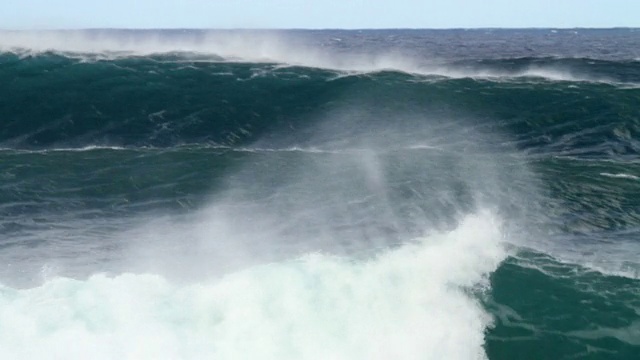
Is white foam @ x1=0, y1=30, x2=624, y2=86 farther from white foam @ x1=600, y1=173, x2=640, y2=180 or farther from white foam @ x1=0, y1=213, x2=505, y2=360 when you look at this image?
white foam @ x1=0, y1=213, x2=505, y2=360

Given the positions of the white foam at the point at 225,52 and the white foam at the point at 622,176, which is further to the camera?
the white foam at the point at 225,52

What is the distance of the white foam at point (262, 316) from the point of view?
7.81 metres

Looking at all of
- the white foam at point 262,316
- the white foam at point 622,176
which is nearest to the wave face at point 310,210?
the white foam at point 262,316

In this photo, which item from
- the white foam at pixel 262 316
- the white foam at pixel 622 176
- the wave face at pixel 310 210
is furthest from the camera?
the white foam at pixel 622 176

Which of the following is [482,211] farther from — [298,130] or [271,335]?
[298,130]

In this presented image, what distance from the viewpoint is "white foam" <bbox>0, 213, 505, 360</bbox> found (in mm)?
7809

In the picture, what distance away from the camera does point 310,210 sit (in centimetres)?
1452

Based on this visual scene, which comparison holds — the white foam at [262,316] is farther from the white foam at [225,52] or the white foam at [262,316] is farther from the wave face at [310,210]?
the white foam at [225,52]

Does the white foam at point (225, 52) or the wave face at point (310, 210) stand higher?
the white foam at point (225, 52)

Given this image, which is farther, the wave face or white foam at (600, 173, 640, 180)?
white foam at (600, 173, 640, 180)

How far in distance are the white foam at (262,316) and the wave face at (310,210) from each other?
28 millimetres

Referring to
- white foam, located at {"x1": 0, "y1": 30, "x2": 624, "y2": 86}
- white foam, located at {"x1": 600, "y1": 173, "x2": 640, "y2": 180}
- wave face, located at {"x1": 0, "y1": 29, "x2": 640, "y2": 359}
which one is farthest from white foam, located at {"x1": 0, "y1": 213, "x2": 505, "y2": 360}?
white foam, located at {"x1": 0, "y1": 30, "x2": 624, "y2": 86}

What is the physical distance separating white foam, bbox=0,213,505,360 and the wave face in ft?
0.09

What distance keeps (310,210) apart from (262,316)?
6.29 meters
